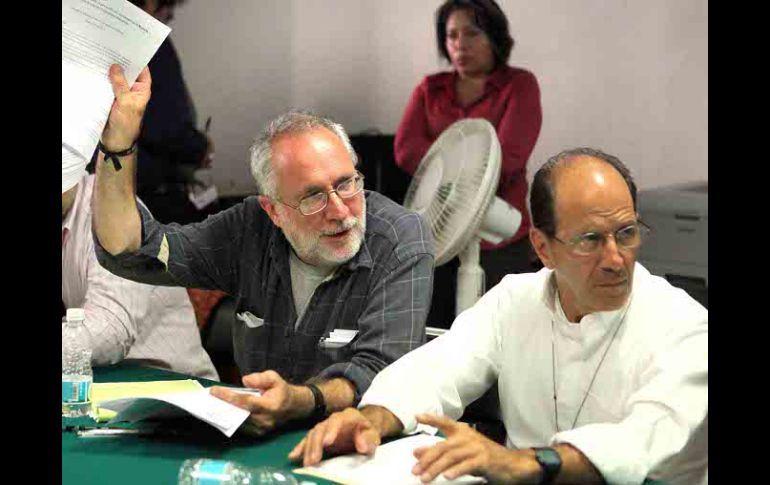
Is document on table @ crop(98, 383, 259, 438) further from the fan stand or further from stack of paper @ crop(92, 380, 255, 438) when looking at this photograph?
the fan stand

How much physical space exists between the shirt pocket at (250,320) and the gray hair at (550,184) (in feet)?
2.70

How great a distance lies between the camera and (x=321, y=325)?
2.63 m

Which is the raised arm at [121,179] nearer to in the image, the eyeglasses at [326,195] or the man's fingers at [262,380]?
the eyeglasses at [326,195]

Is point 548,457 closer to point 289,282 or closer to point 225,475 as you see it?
point 225,475

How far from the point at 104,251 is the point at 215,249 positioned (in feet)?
0.87

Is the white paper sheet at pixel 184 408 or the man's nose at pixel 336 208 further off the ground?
the man's nose at pixel 336 208

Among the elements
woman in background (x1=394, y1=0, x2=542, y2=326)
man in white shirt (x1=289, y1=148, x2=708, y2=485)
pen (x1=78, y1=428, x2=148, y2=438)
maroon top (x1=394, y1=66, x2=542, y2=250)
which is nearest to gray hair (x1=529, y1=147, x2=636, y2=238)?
man in white shirt (x1=289, y1=148, x2=708, y2=485)

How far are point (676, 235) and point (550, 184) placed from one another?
174 cm

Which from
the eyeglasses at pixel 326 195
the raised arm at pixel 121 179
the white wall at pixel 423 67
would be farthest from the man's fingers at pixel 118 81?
the white wall at pixel 423 67

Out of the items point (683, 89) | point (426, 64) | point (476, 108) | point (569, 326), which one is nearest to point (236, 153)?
point (426, 64)

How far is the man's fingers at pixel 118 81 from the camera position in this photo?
2.48 m

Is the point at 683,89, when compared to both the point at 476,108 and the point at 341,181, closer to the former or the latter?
the point at 476,108

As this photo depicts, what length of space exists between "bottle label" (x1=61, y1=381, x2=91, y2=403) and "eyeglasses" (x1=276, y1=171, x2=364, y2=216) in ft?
2.02

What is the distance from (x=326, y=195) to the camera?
2533 mm
